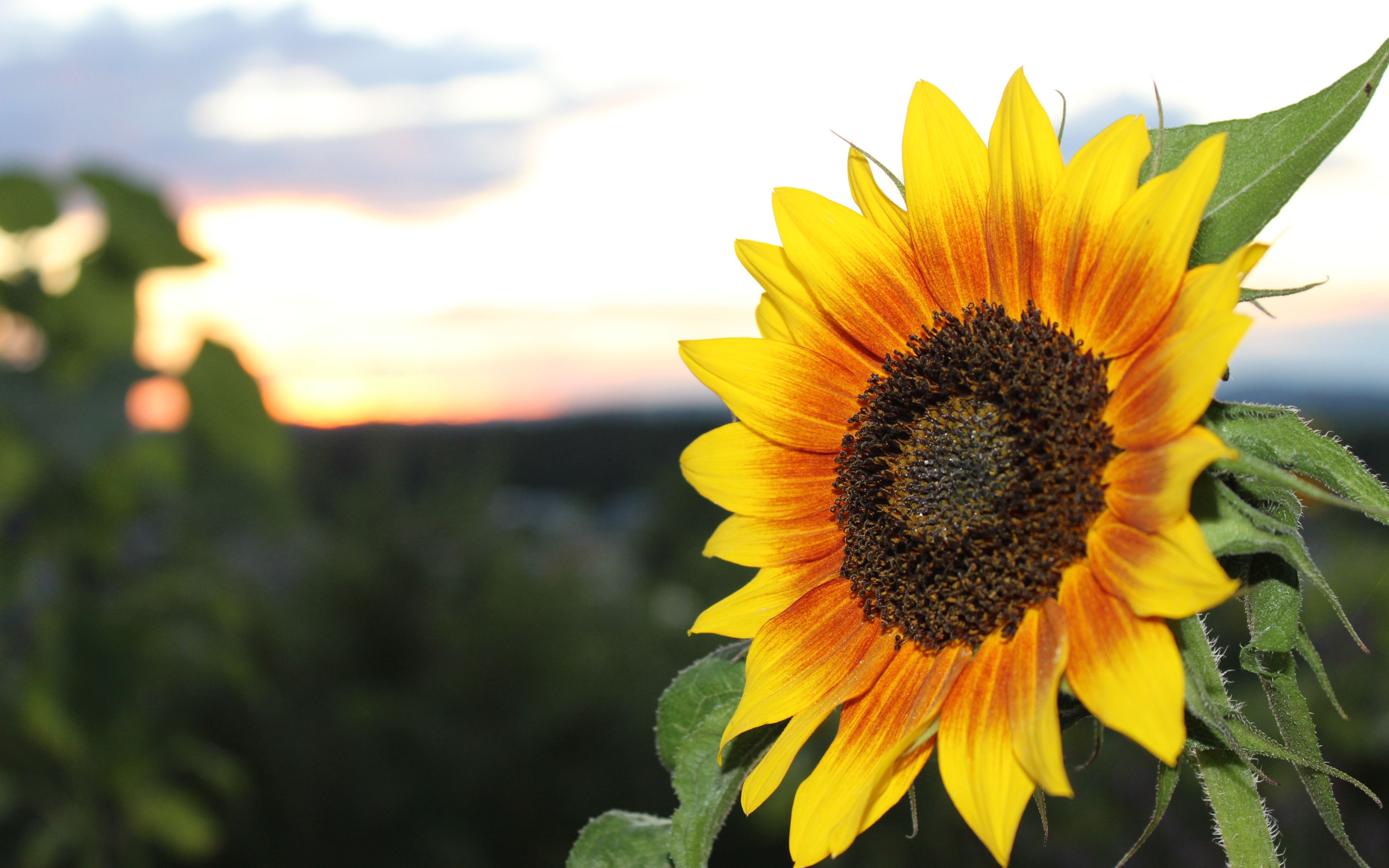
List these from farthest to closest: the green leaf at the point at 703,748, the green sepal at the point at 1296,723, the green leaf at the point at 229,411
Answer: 1. the green leaf at the point at 229,411
2. the green leaf at the point at 703,748
3. the green sepal at the point at 1296,723

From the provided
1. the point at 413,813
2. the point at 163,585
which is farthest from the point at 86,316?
the point at 413,813

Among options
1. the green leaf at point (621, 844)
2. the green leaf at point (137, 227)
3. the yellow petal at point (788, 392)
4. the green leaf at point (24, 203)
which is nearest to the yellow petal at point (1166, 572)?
the yellow petal at point (788, 392)

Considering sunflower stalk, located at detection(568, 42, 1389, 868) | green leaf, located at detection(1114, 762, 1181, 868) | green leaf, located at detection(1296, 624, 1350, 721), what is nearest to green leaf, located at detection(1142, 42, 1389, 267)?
sunflower stalk, located at detection(568, 42, 1389, 868)

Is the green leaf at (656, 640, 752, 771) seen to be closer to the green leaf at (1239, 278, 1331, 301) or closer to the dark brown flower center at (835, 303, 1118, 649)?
the dark brown flower center at (835, 303, 1118, 649)

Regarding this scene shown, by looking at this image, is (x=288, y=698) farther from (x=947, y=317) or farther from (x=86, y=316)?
(x=947, y=317)

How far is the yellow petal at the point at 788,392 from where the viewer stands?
1136mm

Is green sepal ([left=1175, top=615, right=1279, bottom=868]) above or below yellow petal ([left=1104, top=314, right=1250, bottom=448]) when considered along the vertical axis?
below

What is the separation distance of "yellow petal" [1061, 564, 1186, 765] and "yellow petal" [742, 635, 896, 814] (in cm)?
20

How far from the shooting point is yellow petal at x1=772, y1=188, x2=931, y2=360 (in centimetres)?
109

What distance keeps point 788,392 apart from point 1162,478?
404 mm

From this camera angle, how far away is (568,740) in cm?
685

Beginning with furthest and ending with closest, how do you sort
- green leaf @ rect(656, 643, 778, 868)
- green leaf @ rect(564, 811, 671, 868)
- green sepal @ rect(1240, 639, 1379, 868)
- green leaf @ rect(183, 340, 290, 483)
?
green leaf @ rect(183, 340, 290, 483) → green leaf @ rect(564, 811, 671, 868) → green leaf @ rect(656, 643, 778, 868) → green sepal @ rect(1240, 639, 1379, 868)

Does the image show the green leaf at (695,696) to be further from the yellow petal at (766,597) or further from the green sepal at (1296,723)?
the green sepal at (1296,723)

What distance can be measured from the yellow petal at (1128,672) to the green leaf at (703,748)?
0.34 meters
